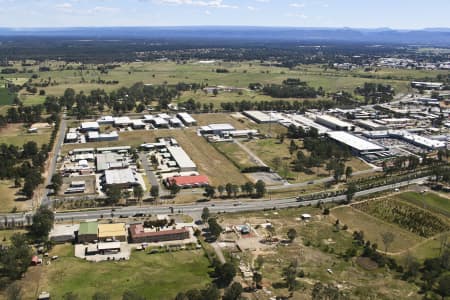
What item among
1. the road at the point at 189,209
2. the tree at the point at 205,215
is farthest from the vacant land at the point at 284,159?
the tree at the point at 205,215

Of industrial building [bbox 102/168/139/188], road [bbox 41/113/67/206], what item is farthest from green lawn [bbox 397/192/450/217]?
road [bbox 41/113/67/206]

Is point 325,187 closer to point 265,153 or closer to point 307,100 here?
point 265,153

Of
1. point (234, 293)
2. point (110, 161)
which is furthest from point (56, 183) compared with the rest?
point (234, 293)

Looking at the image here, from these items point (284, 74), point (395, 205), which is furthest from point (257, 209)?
point (284, 74)

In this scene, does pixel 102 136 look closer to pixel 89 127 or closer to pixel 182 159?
pixel 89 127

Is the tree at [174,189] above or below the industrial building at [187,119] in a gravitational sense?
below

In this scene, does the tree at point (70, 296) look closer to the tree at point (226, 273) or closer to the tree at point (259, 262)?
the tree at point (226, 273)
